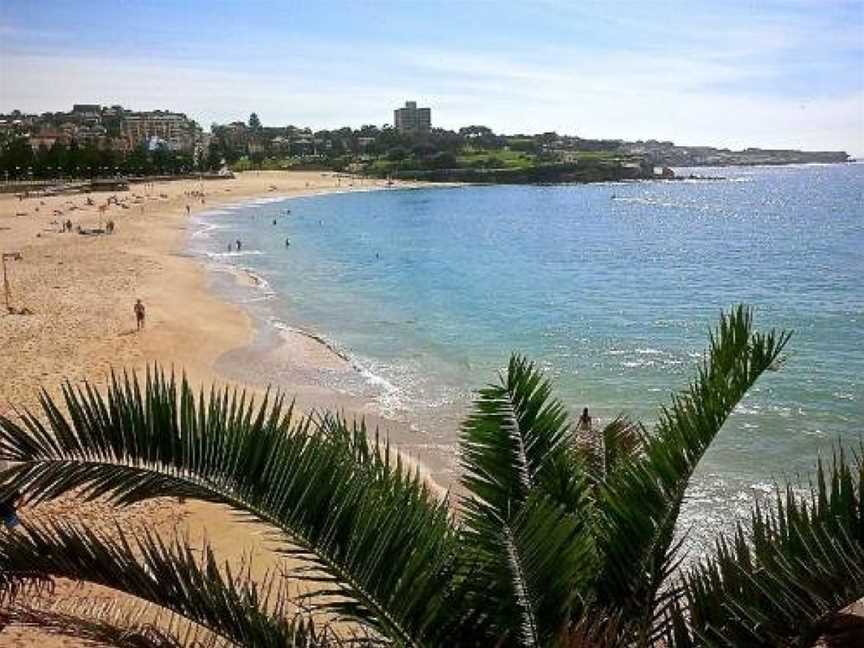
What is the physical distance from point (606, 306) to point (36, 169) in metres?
79.8

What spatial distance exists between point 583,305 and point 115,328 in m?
19.9

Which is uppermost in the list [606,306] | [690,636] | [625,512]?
[625,512]

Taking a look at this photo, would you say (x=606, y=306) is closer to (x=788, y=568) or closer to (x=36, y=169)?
(x=788, y=568)

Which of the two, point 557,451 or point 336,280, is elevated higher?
point 557,451

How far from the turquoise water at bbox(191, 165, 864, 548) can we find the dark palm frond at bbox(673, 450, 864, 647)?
10.1 meters

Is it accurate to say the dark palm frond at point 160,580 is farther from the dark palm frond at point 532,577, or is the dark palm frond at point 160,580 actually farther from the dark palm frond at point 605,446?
the dark palm frond at point 605,446

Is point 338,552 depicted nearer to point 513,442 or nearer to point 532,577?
point 532,577

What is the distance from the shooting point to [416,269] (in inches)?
1956

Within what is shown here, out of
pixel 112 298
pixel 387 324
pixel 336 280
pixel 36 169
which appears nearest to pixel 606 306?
pixel 387 324

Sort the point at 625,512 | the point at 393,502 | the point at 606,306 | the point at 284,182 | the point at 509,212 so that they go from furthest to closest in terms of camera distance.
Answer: the point at 284,182 < the point at 509,212 < the point at 606,306 < the point at 625,512 < the point at 393,502

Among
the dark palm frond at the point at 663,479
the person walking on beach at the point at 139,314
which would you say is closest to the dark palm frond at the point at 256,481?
the dark palm frond at the point at 663,479

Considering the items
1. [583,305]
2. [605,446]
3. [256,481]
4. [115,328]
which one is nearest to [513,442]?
[605,446]

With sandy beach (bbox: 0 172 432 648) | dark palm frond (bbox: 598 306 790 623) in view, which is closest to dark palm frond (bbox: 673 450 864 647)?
dark palm frond (bbox: 598 306 790 623)

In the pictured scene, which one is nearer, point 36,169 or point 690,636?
point 690,636
